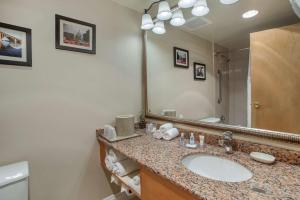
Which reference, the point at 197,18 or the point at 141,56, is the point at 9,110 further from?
the point at 197,18

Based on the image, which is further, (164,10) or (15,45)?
(164,10)

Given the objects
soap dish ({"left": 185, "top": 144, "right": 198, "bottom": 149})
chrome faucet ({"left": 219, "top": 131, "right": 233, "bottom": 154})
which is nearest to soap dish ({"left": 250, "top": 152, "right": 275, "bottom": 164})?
chrome faucet ({"left": 219, "top": 131, "right": 233, "bottom": 154})

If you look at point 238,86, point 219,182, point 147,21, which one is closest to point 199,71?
point 238,86

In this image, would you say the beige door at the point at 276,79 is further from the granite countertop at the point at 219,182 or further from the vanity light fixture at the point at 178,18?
the vanity light fixture at the point at 178,18

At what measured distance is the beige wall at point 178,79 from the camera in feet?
4.44

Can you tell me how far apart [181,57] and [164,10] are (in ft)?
1.47

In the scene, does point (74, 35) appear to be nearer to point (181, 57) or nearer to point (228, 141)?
point (181, 57)

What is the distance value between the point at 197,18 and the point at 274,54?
27.3 inches

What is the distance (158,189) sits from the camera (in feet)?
2.86

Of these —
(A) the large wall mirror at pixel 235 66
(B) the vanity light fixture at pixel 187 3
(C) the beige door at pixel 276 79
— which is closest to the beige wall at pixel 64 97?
(A) the large wall mirror at pixel 235 66

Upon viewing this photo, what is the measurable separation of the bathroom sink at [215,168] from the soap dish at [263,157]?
103 millimetres

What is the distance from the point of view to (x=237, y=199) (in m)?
0.60

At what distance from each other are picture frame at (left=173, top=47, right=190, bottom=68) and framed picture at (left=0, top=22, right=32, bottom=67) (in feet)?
4.04

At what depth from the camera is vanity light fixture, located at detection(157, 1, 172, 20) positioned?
1445 millimetres
